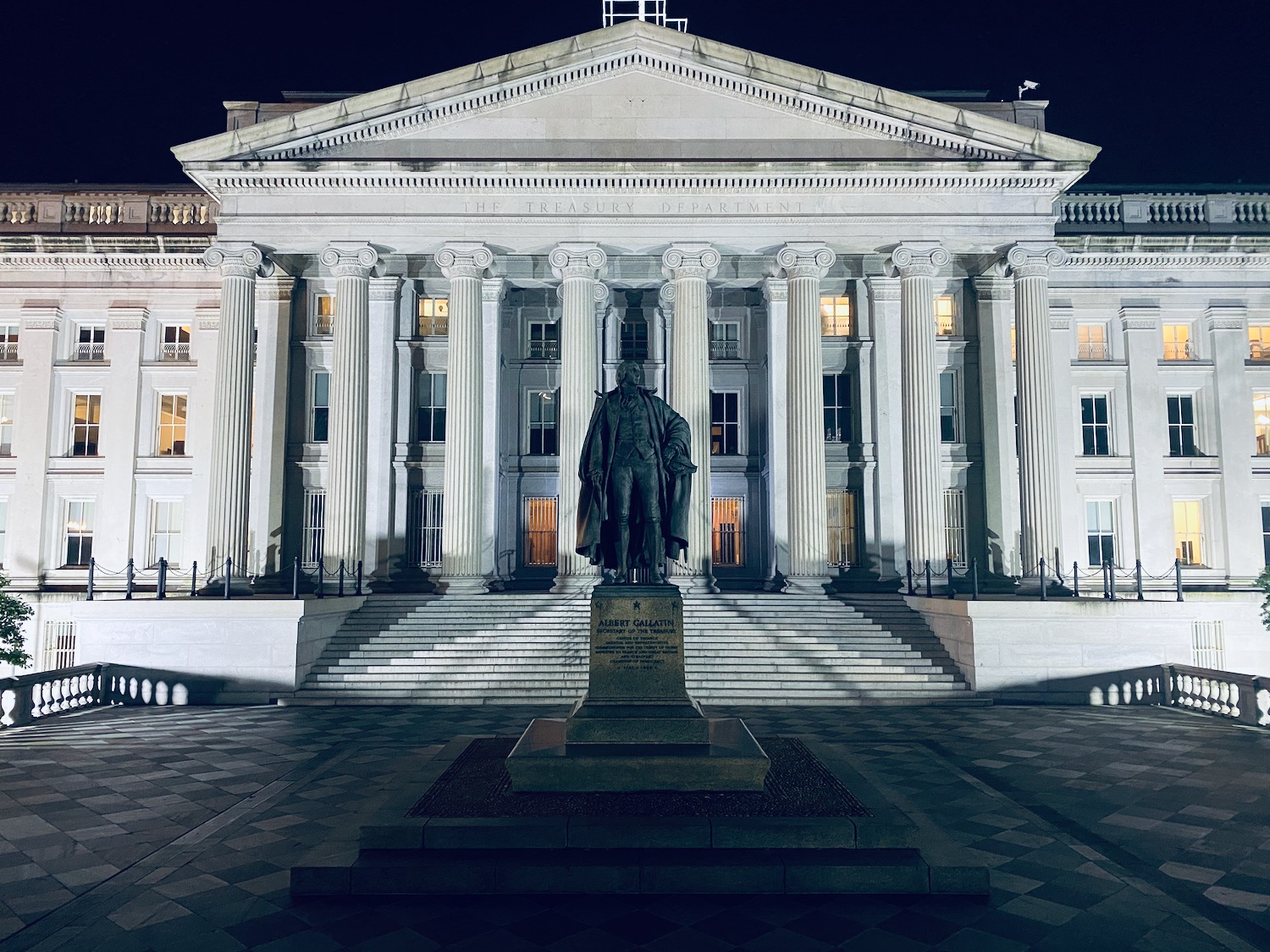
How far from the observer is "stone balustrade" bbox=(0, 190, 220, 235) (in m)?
30.1

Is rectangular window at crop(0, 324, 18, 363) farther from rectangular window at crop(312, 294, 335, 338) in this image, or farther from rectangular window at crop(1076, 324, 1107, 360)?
rectangular window at crop(1076, 324, 1107, 360)

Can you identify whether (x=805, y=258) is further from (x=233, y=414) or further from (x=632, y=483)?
(x=632, y=483)

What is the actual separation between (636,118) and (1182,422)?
68.4 ft

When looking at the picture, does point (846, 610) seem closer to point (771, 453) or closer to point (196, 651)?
point (771, 453)

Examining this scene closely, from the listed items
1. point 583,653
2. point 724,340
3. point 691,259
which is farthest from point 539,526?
point 583,653

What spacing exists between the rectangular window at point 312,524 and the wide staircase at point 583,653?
7.19 metres

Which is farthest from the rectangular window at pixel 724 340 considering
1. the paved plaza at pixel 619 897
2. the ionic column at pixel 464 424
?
the paved plaza at pixel 619 897

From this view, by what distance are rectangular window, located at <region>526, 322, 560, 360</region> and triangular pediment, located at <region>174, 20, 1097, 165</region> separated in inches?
272

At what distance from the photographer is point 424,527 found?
29.4 metres

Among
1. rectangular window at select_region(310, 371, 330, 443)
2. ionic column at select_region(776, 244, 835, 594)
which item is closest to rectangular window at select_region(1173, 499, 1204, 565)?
ionic column at select_region(776, 244, 835, 594)

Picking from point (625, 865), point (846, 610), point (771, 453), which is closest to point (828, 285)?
point (771, 453)

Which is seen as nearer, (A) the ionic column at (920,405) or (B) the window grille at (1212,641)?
(B) the window grille at (1212,641)

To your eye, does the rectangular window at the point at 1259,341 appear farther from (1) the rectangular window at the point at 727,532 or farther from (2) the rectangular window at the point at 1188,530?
(1) the rectangular window at the point at 727,532

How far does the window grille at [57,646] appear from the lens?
28.2m
